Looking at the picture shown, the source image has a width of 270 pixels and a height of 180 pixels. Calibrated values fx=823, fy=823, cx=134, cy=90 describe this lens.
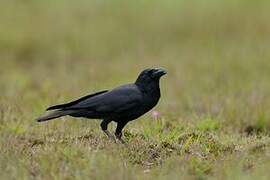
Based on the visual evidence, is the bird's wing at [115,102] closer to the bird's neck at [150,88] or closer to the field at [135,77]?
the bird's neck at [150,88]

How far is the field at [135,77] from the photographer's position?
6.54 m

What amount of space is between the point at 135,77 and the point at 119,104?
19.0 feet

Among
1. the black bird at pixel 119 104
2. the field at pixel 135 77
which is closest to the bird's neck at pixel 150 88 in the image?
the black bird at pixel 119 104

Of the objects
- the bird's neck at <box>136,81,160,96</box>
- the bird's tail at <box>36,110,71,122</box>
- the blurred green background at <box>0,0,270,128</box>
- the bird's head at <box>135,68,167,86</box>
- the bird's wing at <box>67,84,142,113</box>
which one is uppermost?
the bird's head at <box>135,68,167,86</box>

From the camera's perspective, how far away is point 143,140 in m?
7.66

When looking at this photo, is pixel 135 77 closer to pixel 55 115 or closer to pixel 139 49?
pixel 139 49

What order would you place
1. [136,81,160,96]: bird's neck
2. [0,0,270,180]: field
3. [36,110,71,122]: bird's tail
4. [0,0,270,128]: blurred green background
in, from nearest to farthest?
[0,0,270,180]: field < [36,110,71,122]: bird's tail < [136,81,160,96]: bird's neck < [0,0,270,128]: blurred green background

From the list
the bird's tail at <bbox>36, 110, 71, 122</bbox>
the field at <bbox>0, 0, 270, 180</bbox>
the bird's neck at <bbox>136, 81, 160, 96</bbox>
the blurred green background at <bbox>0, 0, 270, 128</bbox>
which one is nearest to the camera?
the field at <bbox>0, 0, 270, 180</bbox>

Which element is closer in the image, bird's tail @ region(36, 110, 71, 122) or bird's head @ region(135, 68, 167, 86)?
bird's tail @ region(36, 110, 71, 122)

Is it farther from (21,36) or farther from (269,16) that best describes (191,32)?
(21,36)

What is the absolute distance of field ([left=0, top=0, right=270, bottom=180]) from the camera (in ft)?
21.5

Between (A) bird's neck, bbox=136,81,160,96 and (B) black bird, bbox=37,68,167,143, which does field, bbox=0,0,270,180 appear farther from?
(A) bird's neck, bbox=136,81,160,96

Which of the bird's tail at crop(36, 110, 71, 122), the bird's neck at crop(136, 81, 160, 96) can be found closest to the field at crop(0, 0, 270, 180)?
the bird's tail at crop(36, 110, 71, 122)

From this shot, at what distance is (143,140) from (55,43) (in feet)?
25.5
